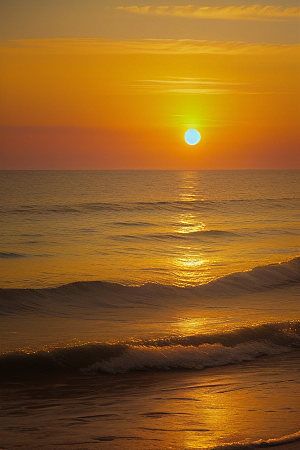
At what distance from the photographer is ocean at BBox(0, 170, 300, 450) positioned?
6.08 metres

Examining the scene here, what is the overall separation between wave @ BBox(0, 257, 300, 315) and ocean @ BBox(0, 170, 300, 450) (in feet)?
0.12

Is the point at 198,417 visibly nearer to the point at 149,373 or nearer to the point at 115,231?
the point at 149,373

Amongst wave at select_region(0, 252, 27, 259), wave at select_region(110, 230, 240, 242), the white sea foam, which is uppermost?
wave at select_region(110, 230, 240, 242)

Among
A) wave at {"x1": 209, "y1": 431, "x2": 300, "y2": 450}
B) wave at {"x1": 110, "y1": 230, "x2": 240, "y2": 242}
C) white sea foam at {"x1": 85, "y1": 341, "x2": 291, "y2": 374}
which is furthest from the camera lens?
wave at {"x1": 110, "y1": 230, "x2": 240, "y2": 242}

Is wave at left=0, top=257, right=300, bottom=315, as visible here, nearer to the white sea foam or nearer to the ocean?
the ocean

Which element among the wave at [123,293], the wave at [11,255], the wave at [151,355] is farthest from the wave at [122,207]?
the wave at [151,355]

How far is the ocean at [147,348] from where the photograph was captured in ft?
20.0

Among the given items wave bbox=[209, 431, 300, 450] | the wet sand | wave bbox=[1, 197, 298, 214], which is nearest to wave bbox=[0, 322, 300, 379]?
the wet sand

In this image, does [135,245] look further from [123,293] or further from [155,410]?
[155,410]

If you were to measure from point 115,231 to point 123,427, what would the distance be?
25.1 meters

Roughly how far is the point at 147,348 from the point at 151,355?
9.8 inches

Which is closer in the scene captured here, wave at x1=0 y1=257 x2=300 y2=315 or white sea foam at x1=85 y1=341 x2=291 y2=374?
white sea foam at x1=85 y1=341 x2=291 y2=374

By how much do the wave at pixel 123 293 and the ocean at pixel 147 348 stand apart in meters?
0.04

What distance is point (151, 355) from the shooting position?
923cm
